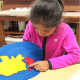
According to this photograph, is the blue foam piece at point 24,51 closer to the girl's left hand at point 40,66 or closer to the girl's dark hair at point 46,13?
the girl's left hand at point 40,66

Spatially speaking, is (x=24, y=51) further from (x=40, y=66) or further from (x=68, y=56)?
(x=68, y=56)

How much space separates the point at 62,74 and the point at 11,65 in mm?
236

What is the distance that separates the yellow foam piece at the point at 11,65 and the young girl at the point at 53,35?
0.18 ft

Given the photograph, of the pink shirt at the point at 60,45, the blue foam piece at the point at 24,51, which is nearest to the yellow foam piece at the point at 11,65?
the blue foam piece at the point at 24,51

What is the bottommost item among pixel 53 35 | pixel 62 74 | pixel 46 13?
pixel 62 74

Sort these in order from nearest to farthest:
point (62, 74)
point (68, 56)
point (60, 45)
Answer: point (62, 74), point (68, 56), point (60, 45)

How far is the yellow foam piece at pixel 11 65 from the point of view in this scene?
0.44 meters

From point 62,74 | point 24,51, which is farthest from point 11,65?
point 62,74

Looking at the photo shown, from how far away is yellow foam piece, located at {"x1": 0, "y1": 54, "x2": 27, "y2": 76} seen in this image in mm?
440

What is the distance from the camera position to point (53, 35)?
645 millimetres

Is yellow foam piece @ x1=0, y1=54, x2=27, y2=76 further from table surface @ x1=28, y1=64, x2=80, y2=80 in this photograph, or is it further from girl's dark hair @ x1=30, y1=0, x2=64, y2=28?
girl's dark hair @ x1=30, y1=0, x2=64, y2=28

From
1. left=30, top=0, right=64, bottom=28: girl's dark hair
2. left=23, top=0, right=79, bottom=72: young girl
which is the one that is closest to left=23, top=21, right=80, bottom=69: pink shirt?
left=23, top=0, right=79, bottom=72: young girl

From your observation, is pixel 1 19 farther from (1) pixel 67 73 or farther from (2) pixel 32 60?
(1) pixel 67 73

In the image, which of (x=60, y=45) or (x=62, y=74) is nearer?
(x=62, y=74)
